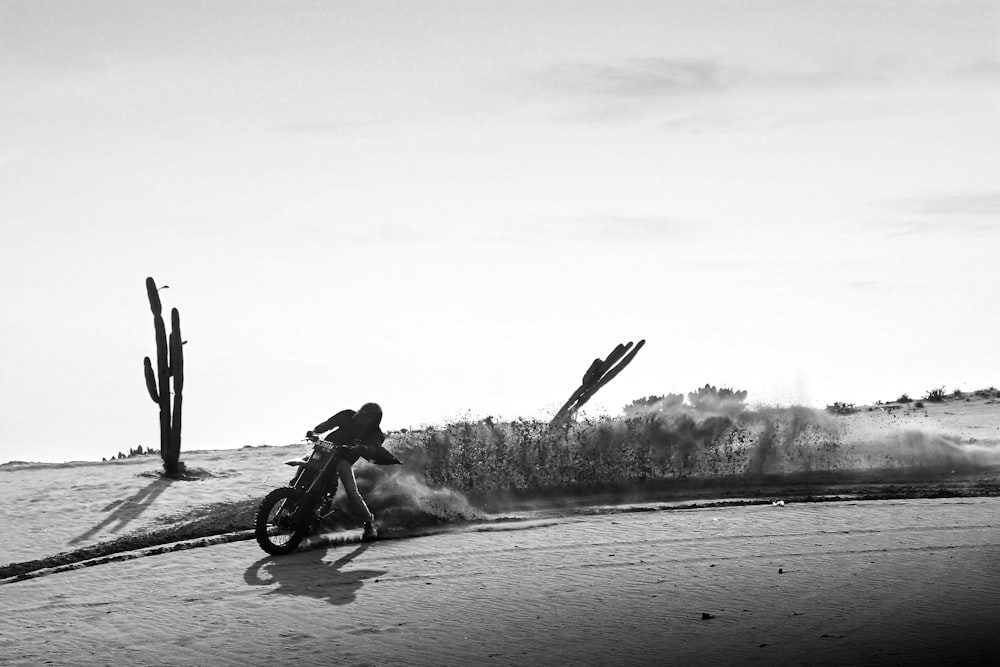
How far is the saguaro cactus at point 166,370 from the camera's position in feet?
81.4

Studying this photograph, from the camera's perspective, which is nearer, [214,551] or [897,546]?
[897,546]


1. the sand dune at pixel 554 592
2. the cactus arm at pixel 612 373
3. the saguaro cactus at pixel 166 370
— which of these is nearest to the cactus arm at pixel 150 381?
the saguaro cactus at pixel 166 370

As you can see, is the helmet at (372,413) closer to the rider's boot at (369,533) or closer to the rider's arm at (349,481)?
the rider's arm at (349,481)

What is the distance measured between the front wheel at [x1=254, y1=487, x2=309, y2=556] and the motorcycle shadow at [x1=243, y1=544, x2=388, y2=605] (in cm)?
13

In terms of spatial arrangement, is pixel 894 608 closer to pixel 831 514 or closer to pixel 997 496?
pixel 831 514

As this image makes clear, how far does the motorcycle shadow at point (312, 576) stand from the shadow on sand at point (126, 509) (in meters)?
3.87

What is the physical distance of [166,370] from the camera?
25.0 meters

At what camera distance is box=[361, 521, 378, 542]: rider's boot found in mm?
16344

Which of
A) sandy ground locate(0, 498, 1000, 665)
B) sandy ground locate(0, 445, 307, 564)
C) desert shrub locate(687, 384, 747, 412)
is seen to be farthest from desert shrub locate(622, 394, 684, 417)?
sandy ground locate(0, 498, 1000, 665)

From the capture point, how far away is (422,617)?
38.9ft

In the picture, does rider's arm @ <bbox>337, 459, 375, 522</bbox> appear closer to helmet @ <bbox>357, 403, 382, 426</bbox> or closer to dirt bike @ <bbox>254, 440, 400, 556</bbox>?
dirt bike @ <bbox>254, 440, 400, 556</bbox>

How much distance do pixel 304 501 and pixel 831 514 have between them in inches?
279

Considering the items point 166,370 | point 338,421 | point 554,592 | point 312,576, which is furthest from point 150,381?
point 554,592

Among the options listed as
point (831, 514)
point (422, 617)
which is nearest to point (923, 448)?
point (831, 514)
